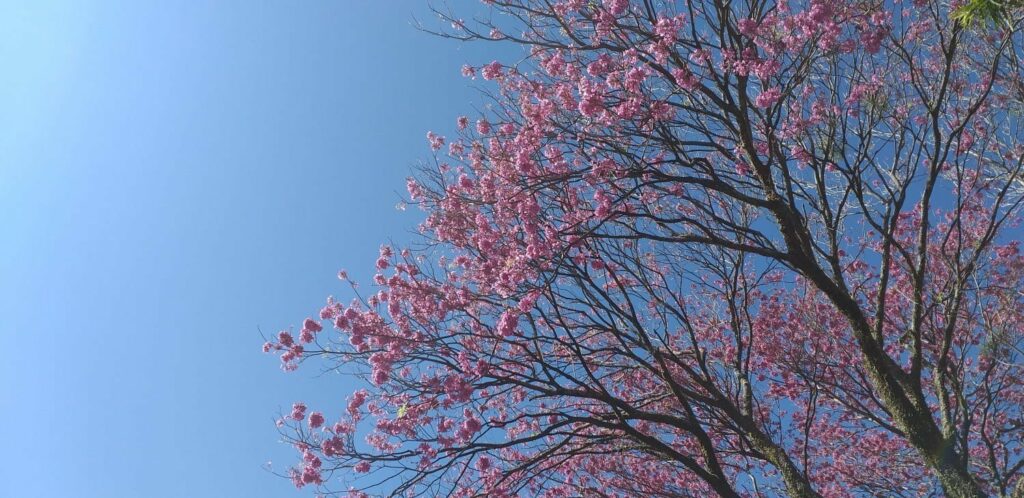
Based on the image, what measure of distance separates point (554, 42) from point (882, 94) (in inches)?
153

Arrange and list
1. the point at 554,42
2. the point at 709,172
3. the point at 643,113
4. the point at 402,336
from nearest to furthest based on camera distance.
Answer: the point at 643,113 < the point at 709,172 < the point at 554,42 < the point at 402,336

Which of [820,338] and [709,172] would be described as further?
[820,338]

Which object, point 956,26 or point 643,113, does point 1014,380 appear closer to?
point 956,26

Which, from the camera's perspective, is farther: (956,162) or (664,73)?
(956,162)

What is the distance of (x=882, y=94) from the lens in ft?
25.6

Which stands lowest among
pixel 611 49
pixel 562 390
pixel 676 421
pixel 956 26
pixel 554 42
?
pixel 676 421

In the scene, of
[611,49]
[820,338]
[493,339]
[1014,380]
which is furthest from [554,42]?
[1014,380]

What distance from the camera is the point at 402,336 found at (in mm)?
8477

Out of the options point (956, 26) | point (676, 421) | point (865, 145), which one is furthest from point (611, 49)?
point (676, 421)

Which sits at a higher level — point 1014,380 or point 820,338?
point 820,338

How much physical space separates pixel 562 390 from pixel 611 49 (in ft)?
12.4

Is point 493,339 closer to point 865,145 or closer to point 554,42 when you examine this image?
point 554,42

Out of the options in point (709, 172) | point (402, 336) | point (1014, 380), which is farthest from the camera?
point (1014, 380)

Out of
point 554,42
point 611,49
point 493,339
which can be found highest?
point 554,42
